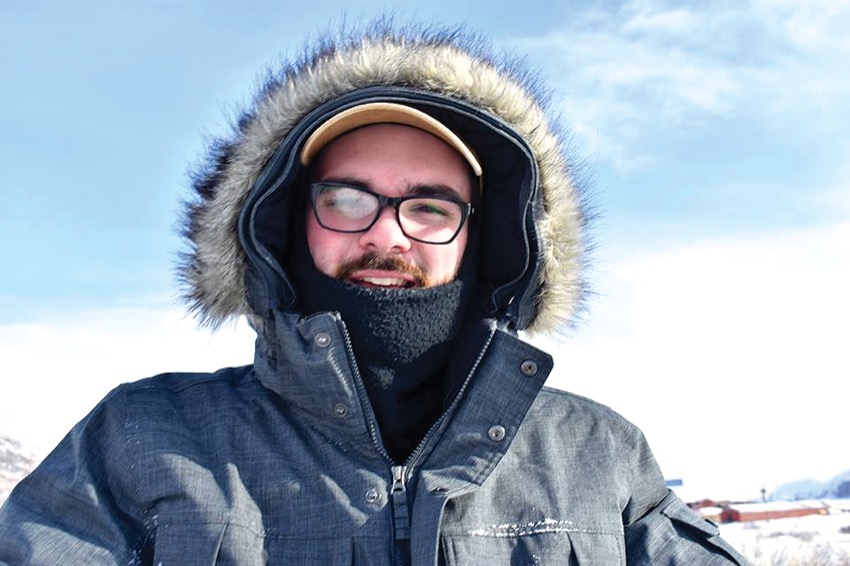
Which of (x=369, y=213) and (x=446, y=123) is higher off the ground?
(x=446, y=123)

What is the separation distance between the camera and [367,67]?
2186mm

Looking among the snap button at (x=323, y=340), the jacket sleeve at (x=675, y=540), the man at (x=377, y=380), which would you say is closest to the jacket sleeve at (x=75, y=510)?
the man at (x=377, y=380)

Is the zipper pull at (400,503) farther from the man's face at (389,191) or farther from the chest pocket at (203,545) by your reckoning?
the man's face at (389,191)

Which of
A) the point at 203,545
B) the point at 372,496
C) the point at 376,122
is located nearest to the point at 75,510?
the point at 203,545

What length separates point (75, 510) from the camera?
1798 millimetres

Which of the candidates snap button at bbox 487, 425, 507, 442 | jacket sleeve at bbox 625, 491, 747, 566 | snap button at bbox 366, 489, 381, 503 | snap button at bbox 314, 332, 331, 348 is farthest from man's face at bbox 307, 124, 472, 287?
jacket sleeve at bbox 625, 491, 747, 566

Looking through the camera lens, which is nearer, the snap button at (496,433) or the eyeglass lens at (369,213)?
the snap button at (496,433)

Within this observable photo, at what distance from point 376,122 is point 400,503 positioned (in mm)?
1027

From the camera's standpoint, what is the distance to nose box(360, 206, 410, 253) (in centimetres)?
206

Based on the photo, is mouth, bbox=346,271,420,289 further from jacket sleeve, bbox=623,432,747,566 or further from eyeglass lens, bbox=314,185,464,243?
jacket sleeve, bbox=623,432,747,566

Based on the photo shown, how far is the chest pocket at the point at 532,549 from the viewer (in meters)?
1.83

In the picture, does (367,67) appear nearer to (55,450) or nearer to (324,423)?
(324,423)

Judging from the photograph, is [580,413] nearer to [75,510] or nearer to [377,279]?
[377,279]

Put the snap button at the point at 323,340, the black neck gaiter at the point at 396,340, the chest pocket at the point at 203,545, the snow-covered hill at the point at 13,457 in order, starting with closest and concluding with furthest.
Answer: the chest pocket at the point at 203,545 < the snap button at the point at 323,340 < the black neck gaiter at the point at 396,340 < the snow-covered hill at the point at 13,457
